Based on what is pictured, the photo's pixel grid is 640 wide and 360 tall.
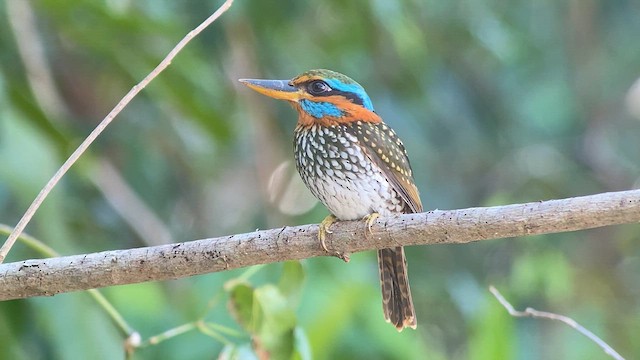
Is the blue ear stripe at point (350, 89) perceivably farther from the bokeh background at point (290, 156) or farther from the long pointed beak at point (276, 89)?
the bokeh background at point (290, 156)

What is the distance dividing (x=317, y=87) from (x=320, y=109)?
0.07 metres

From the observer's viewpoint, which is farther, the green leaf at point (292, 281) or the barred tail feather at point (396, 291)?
the barred tail feather at point (396, 291)

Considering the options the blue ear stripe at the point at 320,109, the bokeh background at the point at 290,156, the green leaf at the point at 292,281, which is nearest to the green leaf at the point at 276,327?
the bokeh background at the point at 290,156

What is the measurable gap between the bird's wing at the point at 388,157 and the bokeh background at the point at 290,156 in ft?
1.25

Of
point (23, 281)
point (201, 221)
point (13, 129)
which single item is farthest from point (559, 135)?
point (23, 281)

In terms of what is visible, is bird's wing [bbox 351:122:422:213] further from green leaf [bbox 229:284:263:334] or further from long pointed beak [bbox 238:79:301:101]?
green leaf [bbox 229:284:263:334]

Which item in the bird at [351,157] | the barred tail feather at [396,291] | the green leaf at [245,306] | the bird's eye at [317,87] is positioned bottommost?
the green leaf at [245,306]

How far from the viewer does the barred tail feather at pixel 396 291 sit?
279 centimetres

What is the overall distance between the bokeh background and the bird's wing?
0.38m

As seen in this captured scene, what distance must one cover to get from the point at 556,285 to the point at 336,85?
2087 mm

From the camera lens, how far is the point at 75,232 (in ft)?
11.0

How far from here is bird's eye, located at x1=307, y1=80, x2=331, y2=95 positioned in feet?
8.94

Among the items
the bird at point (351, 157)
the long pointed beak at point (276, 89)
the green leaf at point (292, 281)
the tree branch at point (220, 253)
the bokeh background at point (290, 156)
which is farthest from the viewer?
the bokeh background at point (290, 156)

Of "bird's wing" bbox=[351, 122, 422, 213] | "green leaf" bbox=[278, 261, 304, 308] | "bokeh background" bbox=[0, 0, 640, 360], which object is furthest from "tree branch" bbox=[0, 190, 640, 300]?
"bird's wing" bbox=[351, 122, 422, 213]
